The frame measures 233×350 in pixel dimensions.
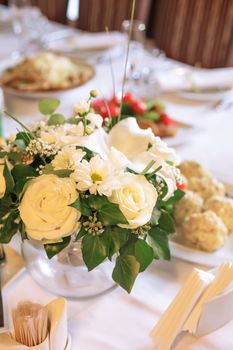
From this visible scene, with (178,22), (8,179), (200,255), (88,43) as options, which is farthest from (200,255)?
(178,22)

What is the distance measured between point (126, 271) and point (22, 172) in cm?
23

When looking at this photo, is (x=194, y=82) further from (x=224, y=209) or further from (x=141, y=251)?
(x=141, y=251)

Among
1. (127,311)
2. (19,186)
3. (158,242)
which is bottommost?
(127,311)

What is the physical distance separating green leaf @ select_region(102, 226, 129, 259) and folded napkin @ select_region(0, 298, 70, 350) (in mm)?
115

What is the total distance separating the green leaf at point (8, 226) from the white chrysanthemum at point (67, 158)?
109 millimetres

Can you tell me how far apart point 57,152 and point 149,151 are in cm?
15

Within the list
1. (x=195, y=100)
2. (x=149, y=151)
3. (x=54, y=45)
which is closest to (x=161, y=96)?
(x=195, y=100)

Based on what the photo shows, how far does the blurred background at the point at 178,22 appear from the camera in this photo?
1954 millimetres

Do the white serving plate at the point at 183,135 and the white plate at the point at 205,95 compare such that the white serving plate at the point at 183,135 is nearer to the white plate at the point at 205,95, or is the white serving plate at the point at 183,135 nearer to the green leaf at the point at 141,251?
the white plate at the point at 205,95

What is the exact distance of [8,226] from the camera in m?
0.76

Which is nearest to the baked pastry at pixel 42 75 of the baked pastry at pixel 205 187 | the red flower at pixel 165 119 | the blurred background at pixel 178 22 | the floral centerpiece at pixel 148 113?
the floral centerpiece at pixel 148 113

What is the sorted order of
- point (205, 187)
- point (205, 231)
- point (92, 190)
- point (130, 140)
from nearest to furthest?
1. point (92, 190)
2. point (130, 140)
3. point (205, 231)
4. point (205, 187)

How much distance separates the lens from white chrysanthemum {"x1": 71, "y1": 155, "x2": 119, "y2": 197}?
676 mm

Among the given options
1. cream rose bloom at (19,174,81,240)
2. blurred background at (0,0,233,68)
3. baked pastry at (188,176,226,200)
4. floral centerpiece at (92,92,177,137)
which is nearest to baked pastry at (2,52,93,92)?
floral centerpiece at (92,92,177,137)
